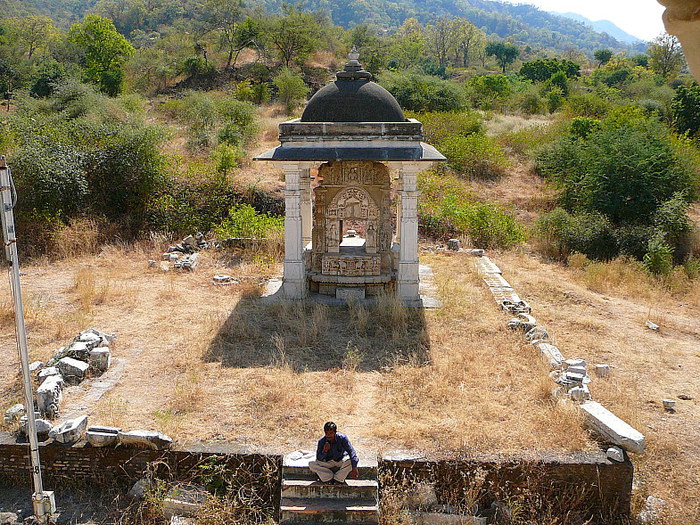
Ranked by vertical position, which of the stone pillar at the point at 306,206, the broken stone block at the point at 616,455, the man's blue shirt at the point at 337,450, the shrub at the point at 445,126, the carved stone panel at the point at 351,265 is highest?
the shrub at the point at 445,126

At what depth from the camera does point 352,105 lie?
410 inches

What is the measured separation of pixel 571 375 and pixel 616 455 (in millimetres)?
1695

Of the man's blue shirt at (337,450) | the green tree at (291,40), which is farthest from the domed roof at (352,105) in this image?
the green tree at (291,40)

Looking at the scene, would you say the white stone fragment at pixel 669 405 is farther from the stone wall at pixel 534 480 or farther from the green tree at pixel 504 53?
the green tree at pixel 504 53

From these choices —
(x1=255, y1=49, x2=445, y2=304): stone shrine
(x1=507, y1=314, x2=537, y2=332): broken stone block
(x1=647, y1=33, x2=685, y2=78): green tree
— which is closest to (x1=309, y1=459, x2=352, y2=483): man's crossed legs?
(x1=507, y1=314, x2=537, y2=332): broken stone block

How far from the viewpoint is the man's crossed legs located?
Result: 545 centimetres

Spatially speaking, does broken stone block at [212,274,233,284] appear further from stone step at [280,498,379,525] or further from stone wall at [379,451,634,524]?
stone step at [280,498,379,525]

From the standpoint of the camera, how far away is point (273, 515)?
5.60 meters

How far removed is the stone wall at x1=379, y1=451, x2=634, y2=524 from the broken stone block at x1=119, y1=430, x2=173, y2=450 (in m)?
2.11

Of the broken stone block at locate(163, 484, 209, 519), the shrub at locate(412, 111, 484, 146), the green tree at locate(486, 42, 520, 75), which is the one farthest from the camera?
the green tree at locate(486, 42, 520, 75)

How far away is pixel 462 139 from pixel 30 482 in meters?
17.9

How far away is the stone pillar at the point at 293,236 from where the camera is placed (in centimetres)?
1034

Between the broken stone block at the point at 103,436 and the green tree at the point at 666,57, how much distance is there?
56.0 meters

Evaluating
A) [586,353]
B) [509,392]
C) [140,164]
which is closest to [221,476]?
[509,392]
